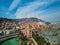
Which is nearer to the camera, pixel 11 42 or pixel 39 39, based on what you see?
pixel 11 42

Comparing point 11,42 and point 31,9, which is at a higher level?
point 31,9

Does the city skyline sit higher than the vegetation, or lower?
higher

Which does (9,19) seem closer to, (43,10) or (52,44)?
(43,10)

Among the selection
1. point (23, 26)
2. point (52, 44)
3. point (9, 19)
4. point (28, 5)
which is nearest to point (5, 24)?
point (9, 19)

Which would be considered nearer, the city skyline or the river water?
the river water

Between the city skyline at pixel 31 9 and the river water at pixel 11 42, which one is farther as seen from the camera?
the city skyline at pixel 31 9

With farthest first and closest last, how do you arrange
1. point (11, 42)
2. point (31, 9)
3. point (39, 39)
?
point (31, 9) < point (39, 39) < point (11, 42)

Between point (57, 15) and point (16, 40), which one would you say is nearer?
point (16, 40)

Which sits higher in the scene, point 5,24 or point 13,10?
point 13,10

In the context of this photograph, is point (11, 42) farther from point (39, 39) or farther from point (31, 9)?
point (31, 9)

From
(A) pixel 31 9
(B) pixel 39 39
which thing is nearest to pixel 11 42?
(B) pixel 39 39

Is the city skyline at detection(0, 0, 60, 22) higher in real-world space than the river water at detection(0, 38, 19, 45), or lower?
higher
